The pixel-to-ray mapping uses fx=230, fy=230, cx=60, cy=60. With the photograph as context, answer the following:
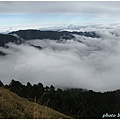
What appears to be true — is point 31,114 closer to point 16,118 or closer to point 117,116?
Answer: point 16,118

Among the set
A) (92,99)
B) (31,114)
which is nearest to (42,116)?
(31,114)

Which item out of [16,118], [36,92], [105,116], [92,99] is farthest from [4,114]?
[92,99]

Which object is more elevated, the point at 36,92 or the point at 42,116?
the point at 42,116

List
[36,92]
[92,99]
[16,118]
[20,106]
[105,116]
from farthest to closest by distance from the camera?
1. [92,99]
2. [36,92]
3. [105,116]
4. [20,106]
5. [16,118]

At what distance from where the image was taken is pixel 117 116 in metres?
10.8

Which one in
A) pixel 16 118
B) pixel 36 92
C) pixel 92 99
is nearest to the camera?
pixel 16 118

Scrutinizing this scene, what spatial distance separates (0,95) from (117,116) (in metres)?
5.59

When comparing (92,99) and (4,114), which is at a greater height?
(4,114)

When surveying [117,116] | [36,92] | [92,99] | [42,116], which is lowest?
[92,99]

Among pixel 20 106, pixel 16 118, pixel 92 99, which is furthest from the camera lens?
pixel 92 99

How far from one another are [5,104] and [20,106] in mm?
792

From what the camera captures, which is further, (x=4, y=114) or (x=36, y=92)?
(x=36, y=92)

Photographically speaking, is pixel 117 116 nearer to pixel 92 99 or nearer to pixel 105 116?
pixel 105 116

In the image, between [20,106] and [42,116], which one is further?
[20,106]
